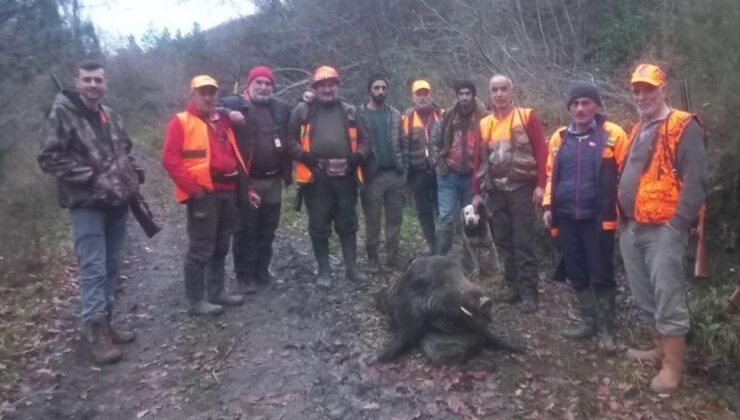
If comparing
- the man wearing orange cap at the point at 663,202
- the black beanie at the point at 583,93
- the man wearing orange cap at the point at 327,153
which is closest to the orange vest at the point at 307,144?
the man wearing orange cap at the point at 327,153

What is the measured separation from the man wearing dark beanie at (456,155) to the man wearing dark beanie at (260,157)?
167 centimetres

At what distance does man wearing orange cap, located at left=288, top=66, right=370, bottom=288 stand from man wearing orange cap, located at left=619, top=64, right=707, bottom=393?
10.1ft

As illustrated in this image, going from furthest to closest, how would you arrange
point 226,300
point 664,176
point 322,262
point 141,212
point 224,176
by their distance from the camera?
point 322,262 < point 226,300 < point 224,176 < point 141,212 < point 664,176

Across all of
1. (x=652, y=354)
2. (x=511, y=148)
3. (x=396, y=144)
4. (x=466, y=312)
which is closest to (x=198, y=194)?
(x=396, y=144)

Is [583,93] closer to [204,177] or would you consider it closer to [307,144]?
[307,144]

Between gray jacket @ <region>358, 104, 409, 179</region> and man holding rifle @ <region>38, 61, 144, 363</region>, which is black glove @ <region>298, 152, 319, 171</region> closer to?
gray jacket @ <region>358, 104, 409, 179</region>

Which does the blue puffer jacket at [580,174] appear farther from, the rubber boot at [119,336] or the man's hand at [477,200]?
the rubber boot at [119,336]

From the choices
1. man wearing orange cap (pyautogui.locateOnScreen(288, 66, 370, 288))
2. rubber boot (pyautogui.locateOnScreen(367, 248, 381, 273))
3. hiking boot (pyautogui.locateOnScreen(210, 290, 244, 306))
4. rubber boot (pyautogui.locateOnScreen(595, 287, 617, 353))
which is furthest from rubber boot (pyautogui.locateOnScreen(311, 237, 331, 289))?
rubber boot (pyautogui.locateOnScreen(595, 287, 617, 353))

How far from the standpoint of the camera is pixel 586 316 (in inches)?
246

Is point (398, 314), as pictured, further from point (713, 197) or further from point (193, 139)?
point (713, 197)

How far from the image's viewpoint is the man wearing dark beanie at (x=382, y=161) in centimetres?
799

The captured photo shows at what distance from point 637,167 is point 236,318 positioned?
12.9 feet

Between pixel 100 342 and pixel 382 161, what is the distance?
3.59 m

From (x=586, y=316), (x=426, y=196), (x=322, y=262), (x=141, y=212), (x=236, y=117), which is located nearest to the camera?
(x=586, y=316)
